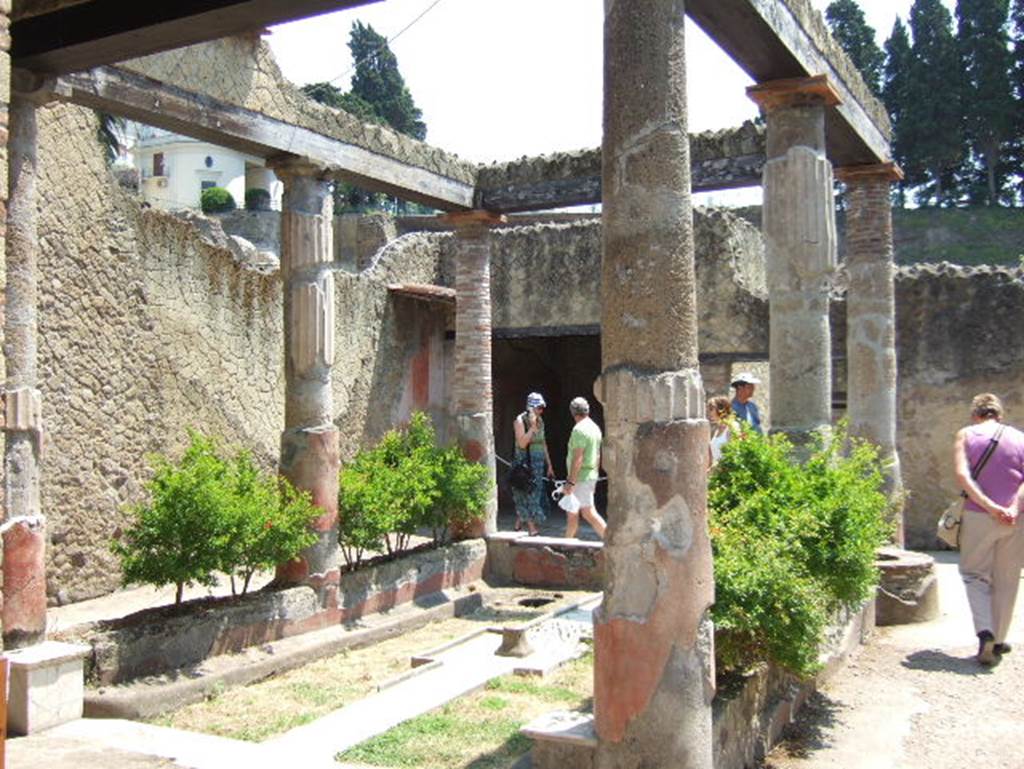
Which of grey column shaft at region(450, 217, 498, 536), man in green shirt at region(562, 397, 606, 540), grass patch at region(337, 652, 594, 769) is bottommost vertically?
grass patch at region(337, 652, 594, 769)

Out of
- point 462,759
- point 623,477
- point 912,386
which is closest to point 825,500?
point 623,477

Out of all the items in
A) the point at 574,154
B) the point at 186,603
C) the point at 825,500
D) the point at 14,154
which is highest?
the point at 574,154

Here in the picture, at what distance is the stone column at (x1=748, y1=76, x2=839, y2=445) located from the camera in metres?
6.54

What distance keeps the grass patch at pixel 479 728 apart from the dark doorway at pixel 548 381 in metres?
10.3

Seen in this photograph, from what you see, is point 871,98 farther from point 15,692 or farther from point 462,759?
point 15,692

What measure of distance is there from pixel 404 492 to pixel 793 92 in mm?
3943

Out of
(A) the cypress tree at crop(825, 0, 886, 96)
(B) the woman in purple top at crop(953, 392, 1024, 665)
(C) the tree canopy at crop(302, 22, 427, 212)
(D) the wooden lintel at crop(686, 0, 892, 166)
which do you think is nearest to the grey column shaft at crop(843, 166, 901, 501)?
(D) the wooden lintel at crop(686, 0, 892, 166)

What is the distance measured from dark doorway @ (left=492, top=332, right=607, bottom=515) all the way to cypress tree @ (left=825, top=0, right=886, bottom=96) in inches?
963

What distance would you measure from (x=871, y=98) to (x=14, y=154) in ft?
19.7

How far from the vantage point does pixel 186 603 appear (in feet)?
20.7

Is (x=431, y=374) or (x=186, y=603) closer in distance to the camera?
(x=186, y=603)

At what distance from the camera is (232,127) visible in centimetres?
687

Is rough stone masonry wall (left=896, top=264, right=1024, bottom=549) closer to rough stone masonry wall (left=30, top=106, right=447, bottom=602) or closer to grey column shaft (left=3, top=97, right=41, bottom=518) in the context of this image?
rough stone masonry wall (left=30, top=106, right=447, bottom=602)

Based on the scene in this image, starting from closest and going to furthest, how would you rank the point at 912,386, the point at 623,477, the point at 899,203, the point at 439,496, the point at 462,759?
the point at 623,477, the point at 462,759, the point at 439,496, the point at 912,386, the point at 899,203
